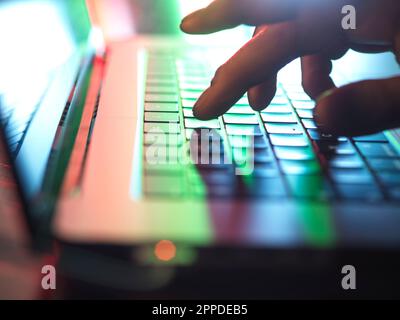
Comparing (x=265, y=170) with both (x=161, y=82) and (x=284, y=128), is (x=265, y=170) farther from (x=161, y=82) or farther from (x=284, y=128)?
(x=161, y=82)

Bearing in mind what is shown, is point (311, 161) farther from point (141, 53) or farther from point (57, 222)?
point (141, 53)

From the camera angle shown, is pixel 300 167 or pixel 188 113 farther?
pixel 188 113

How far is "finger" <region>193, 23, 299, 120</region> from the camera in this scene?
0.47 meters

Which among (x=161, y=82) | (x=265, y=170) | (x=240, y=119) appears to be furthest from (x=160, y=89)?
(x=265, y=170)

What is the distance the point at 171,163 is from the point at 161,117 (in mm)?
115

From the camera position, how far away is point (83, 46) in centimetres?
68

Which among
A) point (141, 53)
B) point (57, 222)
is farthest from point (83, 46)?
point (57, 222)

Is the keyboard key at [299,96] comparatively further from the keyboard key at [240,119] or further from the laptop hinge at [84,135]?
the laptop hinge at [84,135]

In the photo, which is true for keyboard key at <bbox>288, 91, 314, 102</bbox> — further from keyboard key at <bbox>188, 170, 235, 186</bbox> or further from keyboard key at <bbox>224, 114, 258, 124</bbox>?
keyboard key at <bbox>188, 170, 235, 186</bbox>

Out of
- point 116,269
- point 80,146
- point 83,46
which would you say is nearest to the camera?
point 116,269

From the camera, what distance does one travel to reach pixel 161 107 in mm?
546

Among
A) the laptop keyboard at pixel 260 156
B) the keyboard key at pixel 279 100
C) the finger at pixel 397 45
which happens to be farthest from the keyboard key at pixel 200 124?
the finger at pixel 397 45

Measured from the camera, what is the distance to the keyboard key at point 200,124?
1.64 feet
